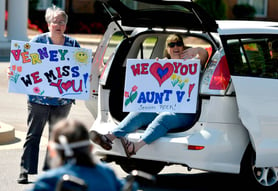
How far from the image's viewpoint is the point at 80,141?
3.93 meters

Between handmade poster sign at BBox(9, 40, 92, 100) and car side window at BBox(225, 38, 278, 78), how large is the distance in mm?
1354

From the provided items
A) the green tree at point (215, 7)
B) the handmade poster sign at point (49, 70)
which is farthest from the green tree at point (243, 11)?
the handmade poster sign at point (49, 70)

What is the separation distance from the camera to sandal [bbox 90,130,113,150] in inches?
305

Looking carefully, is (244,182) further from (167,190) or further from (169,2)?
(169,2)

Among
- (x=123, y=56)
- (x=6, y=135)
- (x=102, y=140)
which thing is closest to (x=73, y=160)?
(x=102, y=140)

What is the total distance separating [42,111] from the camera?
791 centimetres

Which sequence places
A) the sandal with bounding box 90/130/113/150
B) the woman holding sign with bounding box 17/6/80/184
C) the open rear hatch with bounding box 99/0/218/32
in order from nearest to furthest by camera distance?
the open rear hatch with bounding box 99/0/218/32 → the sandal with bounding box 90/130/113/150 → the woman holding sign with bounding box 17/6/80/184

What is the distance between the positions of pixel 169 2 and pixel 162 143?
4.11ft

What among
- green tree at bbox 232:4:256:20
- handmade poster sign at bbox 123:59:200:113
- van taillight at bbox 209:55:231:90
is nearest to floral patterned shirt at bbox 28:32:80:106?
handmade poster sign at bbox 123:59:200:113

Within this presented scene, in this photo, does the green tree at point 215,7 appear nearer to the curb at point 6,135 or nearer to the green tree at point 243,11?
the green tree at point 243,11

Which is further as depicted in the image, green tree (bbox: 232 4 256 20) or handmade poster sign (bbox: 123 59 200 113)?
green tree (bbox: 232 4 256 20)

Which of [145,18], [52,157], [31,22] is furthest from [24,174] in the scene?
[31,22]

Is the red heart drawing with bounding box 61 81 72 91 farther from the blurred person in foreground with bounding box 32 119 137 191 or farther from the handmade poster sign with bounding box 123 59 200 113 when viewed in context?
the blurred person in foreground with bounding box 32 119 137 191

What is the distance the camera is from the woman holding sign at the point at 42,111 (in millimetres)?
7891
